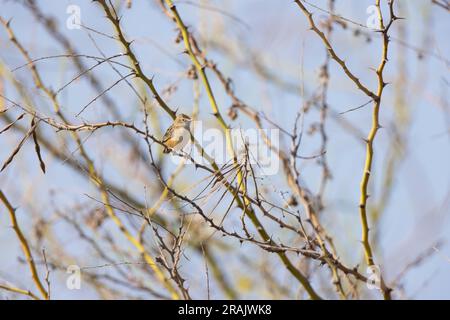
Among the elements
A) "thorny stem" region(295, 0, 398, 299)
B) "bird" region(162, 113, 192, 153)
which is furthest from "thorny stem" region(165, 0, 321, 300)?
"thorny stem" region(295, 0, 398, 299)

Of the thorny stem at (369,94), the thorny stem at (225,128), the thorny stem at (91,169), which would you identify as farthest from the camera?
the thorny stem at (91,169)

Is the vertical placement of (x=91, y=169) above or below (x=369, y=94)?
above

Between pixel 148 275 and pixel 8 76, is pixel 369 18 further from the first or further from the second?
pixel 8 76

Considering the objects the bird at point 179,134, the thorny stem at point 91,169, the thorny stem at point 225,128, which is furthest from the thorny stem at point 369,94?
the thorny stem at point 91,169

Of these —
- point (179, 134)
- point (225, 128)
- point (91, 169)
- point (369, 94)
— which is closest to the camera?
point (369, 94)

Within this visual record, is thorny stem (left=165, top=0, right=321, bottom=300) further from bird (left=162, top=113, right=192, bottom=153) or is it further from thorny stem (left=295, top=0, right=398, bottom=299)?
thorny stem (left=295, top=0, right=398, bottom=299)

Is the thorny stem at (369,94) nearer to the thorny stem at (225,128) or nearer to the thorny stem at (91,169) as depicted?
the thorny stem at (225,128)

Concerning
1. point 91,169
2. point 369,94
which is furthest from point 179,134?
point 369,94

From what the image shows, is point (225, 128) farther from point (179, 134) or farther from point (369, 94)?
point (369, 94)

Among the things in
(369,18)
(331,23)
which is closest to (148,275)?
(331,23)

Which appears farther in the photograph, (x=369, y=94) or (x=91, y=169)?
(x=91, y=169)
